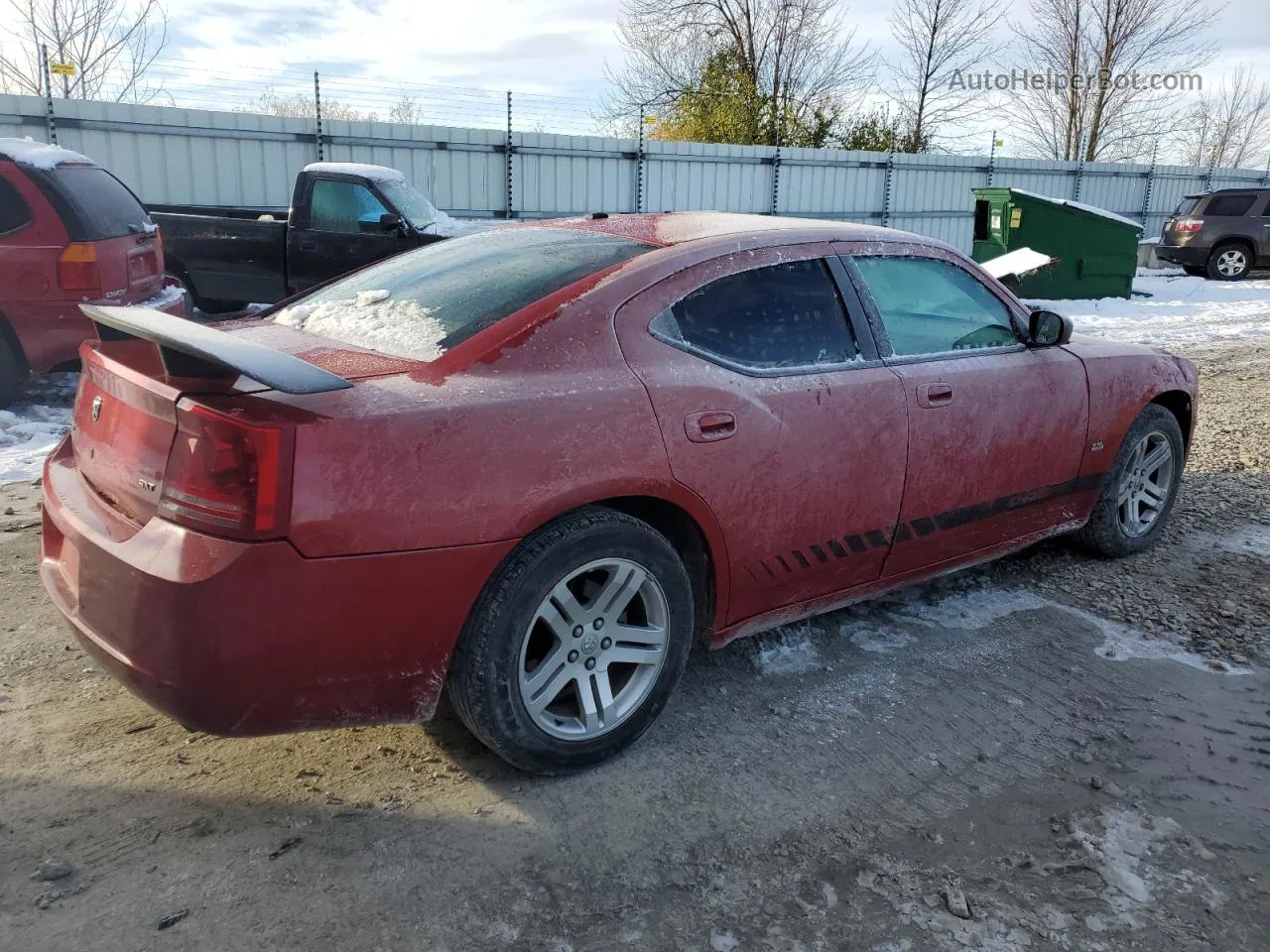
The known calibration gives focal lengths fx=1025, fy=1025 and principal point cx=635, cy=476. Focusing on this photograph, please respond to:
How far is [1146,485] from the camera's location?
475 cm

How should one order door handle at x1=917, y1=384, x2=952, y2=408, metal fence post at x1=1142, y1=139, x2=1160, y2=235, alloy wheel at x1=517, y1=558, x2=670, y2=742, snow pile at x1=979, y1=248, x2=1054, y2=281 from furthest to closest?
metal fence post at x1=1142, y1=139, x2=1160, y2=235 < snow pile at x1=979, y1=248, x2=1054, y2=281 < door handle at x1=917, y1=384, x2=952, y2=408 < alloy wheel at x1=517, y1=558, x2=670, y2=742

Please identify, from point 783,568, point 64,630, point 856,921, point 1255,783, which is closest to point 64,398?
point 64,630

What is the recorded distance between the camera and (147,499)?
248cm

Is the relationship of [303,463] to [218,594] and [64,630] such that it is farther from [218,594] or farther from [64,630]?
[64,630]

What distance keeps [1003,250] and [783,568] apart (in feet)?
42.9

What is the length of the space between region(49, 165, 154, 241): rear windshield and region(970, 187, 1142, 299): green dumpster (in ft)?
38.0

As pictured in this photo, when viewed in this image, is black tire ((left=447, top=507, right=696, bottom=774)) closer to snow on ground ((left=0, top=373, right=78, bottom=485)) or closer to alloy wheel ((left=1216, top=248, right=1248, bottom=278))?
snow on ground ((left=0, top=373, right=78, bottom=485))

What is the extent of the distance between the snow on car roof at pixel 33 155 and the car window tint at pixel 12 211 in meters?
0.24

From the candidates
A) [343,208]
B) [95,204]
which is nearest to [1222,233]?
[343,208]

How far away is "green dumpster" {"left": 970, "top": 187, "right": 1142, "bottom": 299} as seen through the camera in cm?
1486

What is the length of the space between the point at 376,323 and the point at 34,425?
4.72 meters

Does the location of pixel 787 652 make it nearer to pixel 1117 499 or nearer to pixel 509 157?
pixel 1117 499

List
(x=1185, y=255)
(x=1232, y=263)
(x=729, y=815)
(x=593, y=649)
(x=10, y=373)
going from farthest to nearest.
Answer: (x=1185, y=255), (x=1232, y=263), (x=10, y=373), (x=593, y=649), (x=729, y=815)

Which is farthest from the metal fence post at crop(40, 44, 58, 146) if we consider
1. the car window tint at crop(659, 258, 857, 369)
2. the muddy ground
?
the car window tint at crop(659, 258, 857, 369)
